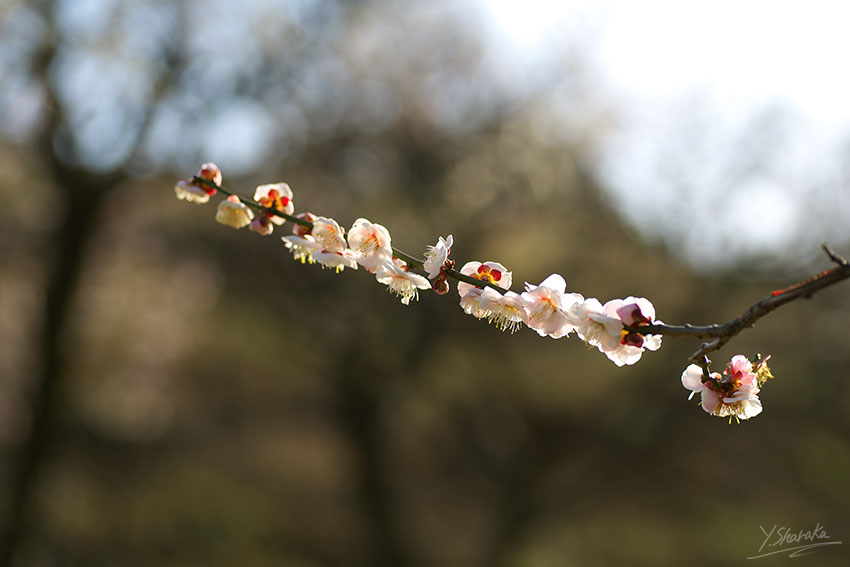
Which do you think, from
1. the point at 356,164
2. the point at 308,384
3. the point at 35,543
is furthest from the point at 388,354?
the point at 35,543

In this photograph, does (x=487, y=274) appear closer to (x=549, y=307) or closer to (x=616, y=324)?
(x=549, y=307)

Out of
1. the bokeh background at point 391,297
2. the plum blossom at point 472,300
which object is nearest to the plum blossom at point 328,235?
the plum blossom at point 472,300

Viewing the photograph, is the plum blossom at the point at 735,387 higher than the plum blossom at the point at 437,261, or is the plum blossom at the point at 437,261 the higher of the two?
the plum blossom at the point at 437,261

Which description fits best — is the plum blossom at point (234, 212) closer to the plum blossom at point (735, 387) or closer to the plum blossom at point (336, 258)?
the plum blossom at point (336, 258)

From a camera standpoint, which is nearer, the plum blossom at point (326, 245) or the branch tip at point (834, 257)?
the branch tip at point (834, 257)

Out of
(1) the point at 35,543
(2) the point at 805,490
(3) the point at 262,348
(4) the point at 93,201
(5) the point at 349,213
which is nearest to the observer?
(4) the point at 93,201

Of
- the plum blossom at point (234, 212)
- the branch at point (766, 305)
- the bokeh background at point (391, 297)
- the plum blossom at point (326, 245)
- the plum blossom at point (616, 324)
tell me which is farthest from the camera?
the bokeh background at point (391, 297)

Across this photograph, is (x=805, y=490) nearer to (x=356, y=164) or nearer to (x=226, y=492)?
(x=356, y=164)
